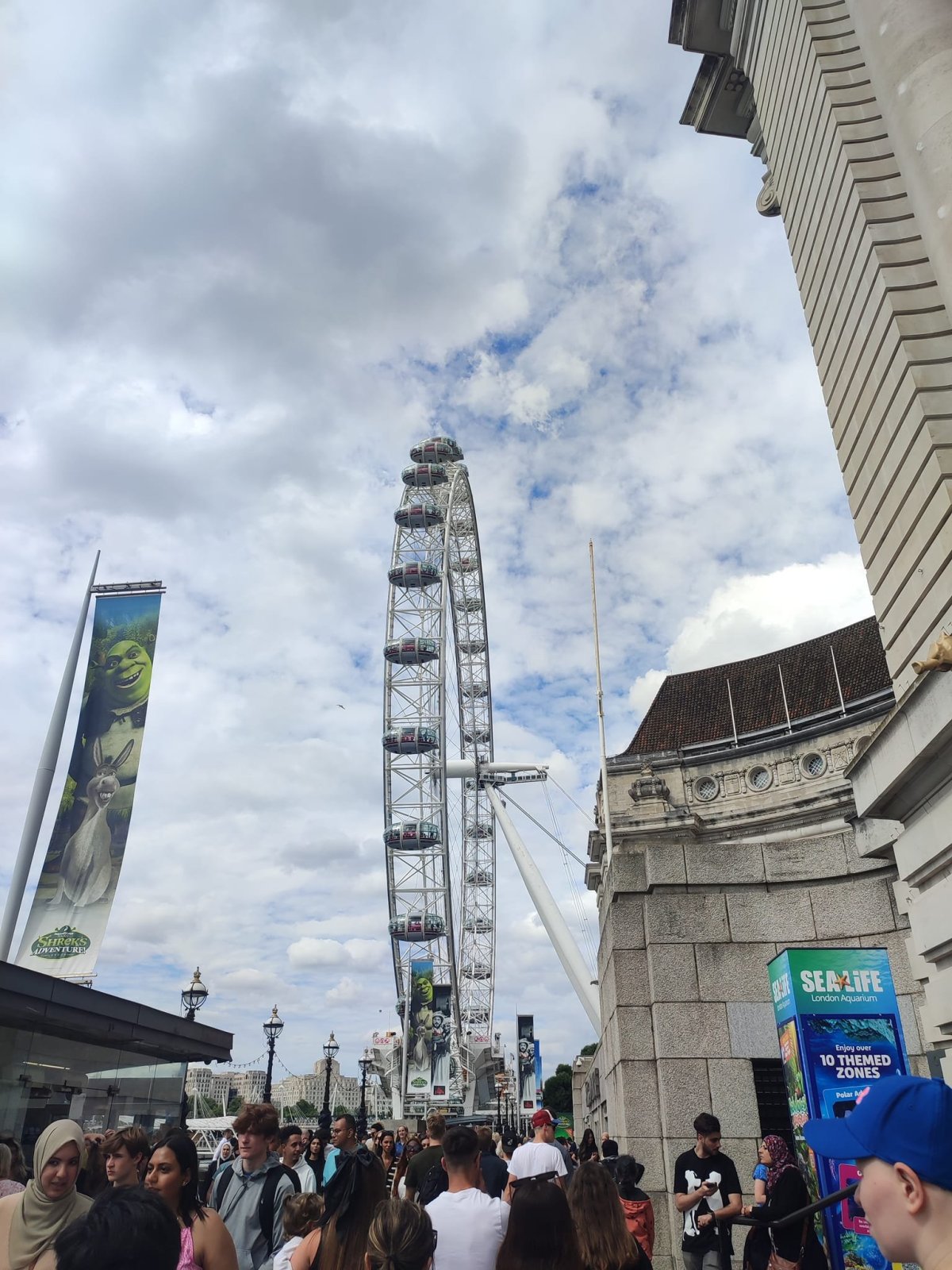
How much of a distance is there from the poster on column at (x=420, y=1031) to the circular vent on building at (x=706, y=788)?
24339mm

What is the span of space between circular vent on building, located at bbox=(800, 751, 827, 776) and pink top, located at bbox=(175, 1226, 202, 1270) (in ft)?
175

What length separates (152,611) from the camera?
26125mm

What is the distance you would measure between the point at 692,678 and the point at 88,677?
51.3m

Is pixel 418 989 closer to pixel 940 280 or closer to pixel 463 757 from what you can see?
pixel 463 757

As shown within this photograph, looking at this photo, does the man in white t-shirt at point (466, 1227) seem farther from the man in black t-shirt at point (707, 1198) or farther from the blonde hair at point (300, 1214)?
the man in black t-shirt at point (707, 1198)

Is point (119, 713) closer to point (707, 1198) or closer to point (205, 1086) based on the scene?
point (707, 1198)

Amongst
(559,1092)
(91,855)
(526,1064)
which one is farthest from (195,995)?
(559,1092)

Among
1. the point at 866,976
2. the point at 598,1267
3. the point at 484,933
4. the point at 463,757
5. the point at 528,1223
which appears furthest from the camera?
the point at 484,933

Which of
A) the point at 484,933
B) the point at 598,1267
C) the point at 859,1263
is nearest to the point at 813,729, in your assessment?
the point at 484,933

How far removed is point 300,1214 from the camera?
519 cm

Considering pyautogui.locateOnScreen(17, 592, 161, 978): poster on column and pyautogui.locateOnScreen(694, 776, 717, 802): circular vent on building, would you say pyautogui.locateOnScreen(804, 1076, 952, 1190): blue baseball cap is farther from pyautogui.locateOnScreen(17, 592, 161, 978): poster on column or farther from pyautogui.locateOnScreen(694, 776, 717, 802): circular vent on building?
pyautogui.locateOnScreen(694, 776, 717, 802): circular vent on building

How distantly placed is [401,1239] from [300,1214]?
82.3 inches

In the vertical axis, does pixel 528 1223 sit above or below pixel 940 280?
below

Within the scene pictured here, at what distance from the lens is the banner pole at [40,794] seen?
25016mm
